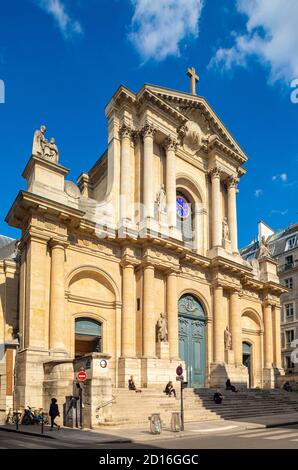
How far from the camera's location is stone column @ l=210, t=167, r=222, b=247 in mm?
34406

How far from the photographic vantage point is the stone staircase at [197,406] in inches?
822

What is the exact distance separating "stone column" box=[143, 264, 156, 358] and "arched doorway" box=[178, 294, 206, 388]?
12.1ft

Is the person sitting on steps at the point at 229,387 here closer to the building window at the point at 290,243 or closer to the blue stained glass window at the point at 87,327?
the blue stained glass window at the point at 87,327

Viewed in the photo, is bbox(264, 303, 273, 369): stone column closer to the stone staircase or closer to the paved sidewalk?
the stone staircase

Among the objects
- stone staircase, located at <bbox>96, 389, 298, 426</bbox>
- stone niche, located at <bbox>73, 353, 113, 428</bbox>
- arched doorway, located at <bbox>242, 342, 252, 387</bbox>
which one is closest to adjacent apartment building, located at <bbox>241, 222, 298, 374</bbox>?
arched doorway, located at <bbox>242, 342, 252, 387</bbox>

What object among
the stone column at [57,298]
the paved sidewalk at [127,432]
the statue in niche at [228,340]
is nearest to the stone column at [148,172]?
the stone column at [57,298]

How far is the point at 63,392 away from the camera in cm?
2089

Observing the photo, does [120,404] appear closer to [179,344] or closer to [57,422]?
[57,422]

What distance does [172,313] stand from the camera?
28.9 m

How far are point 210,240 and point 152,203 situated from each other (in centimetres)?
706

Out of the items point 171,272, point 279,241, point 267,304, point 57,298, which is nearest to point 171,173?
point 171,272

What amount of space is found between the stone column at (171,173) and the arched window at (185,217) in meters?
2.56

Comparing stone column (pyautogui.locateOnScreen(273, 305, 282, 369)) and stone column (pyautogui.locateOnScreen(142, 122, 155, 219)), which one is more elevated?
stone column (pyautogui.locateOnScreen(142, 122, 155, 219))
